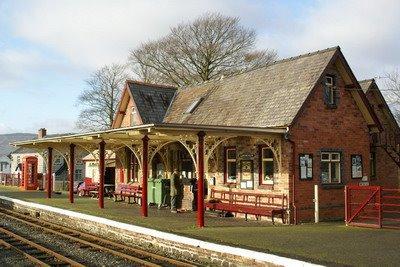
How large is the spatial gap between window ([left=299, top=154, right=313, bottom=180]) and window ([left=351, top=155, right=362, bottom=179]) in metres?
2.28

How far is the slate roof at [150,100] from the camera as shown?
1003 inches

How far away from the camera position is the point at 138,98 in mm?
25906

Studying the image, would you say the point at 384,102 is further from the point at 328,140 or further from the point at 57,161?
the point at 57,161

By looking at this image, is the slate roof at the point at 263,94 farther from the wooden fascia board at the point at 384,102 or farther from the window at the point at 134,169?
the wooden fascia board at the point at 384,102

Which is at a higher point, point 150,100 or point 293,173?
point 150,100


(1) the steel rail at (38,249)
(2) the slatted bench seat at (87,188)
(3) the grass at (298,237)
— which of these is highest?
(2) the slatted bench seat at (87,188)

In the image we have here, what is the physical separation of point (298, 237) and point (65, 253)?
578cm

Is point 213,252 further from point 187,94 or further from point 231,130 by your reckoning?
point 187,94

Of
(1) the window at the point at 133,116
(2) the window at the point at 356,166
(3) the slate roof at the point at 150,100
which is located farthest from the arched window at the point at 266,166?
(1) the window at the point at 133,116

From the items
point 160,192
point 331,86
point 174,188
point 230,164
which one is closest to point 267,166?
point 230,164

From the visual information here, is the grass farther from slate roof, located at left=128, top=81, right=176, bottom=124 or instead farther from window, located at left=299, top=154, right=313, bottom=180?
slate roof, located at left=128, top=81, right=176, bottom=124

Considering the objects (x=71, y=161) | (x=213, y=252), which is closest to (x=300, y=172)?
(x=213, y=252)

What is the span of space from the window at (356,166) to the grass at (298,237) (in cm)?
295

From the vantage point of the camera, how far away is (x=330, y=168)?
58.1ft
